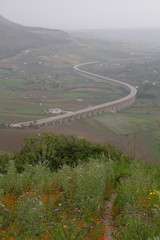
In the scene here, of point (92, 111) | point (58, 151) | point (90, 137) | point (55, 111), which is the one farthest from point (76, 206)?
point (92, 111)

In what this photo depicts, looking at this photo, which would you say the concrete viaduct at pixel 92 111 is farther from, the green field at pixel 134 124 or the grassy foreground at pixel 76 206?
the grassy foreground at pixel 76 206

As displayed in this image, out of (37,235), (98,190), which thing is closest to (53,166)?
(98,190)

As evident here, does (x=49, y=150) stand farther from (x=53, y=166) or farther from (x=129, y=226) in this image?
(x=129, y=226)

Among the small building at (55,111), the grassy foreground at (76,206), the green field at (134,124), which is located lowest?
the small building at (55,111)

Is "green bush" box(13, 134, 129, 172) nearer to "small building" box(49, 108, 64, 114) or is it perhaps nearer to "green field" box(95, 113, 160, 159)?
"green field" box(95, 113, 160, 159)

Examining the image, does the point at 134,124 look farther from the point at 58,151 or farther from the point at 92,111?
the point at 58,151

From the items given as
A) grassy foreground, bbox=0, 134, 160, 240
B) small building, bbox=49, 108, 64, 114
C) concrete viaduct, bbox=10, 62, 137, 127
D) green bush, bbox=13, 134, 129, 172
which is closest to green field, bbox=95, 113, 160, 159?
concrete viaduct, bbox=10, 62, 137, 127

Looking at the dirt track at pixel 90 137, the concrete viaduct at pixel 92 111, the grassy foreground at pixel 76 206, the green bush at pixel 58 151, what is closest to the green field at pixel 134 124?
the dirt track at pixel 90 137

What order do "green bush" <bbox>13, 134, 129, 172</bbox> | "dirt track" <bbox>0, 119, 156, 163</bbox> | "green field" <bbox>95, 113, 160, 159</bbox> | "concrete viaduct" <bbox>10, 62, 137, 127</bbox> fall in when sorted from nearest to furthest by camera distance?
"green bush" <bbox>13, 134, 129, 172</bbox> < "dirt track" <bbox>0, 119, 156, 163</bbox> < "green field" <bbox>95, 113, 160, 159</bbox> < "concrete viaduct" <bbox>10, 62, 137, 127</bbox>
